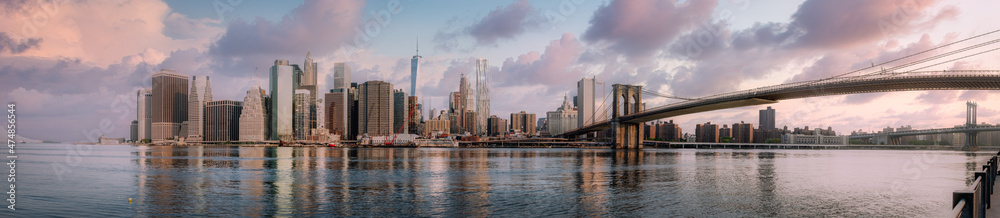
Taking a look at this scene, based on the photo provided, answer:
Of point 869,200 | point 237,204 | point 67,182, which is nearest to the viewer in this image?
point 237,204

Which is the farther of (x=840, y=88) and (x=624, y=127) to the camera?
(x=624, y=127)

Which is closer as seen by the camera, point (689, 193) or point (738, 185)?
point (689, 193)

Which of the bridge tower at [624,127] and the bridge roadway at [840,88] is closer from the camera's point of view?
the bridge roadway at [840,88]

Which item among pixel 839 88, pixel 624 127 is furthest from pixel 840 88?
pixel 624 127

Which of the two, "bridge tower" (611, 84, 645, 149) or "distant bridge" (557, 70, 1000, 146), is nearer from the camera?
"distant bridge" (557, 70, 1000, 146)

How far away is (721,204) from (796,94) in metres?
60.7

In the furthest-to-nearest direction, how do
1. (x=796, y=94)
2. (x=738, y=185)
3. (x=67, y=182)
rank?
(x=796, y=94)
(x=67, y=182)
(x=738, y=185)

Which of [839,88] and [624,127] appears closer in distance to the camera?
[839,88]

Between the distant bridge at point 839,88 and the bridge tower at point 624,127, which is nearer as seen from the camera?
the distant bridge at point 839,88

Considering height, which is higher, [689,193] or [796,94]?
[796,94]

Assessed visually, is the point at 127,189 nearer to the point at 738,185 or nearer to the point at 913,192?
the point at 738,185

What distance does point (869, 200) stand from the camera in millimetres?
21859

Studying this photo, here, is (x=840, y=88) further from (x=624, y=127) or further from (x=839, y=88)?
(x=624, y=127)

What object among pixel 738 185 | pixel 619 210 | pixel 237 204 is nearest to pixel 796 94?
pixel 738 185
